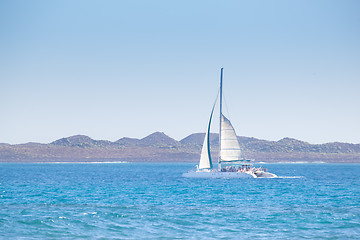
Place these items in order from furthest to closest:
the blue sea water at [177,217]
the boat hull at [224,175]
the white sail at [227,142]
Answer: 1. the white sail at [227,142]
2. the boat hull at [224,175]
3. the blue sea water at [177,217]

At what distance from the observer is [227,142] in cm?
9619

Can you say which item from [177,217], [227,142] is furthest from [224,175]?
[177,217]

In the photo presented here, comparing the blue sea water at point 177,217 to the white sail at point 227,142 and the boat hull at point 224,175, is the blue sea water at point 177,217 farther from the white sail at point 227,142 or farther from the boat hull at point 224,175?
the white sail at point 227,142

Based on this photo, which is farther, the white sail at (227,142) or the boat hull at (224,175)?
the white sail at (227,142)

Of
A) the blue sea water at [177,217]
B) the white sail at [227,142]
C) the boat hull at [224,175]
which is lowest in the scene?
the blue sea water at [177,217]

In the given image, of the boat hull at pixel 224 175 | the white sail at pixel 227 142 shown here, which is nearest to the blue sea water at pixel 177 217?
the boat hull at pixel 224 175

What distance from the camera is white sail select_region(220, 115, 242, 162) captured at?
9612 cm

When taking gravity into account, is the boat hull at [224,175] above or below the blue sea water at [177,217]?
above

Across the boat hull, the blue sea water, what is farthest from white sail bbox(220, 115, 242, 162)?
the blue sea water

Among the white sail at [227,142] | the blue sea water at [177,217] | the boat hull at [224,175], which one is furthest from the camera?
the white sail at [227,142]

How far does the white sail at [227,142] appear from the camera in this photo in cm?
9612

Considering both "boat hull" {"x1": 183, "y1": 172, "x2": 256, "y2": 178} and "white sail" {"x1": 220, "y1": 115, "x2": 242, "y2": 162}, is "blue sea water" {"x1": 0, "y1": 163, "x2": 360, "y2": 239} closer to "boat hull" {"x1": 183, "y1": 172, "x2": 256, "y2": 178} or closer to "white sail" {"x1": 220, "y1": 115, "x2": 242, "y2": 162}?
"boat hull" {"x1": 183, "y1": 172, "x2": 256, "y2": 178}

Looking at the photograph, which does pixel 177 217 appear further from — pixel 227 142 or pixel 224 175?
pixel 227 142

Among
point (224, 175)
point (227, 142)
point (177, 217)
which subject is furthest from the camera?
point (227, 142)
